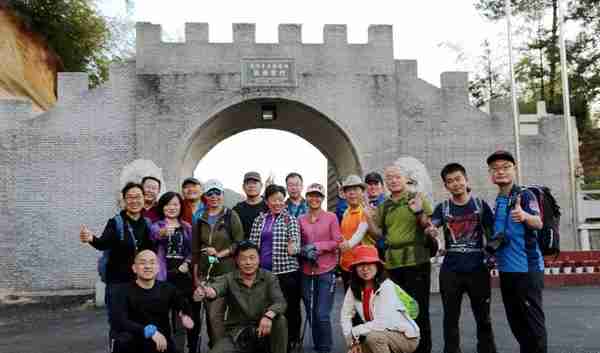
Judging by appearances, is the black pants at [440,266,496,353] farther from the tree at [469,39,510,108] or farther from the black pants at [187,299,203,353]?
the tree at [469,39,510,108]

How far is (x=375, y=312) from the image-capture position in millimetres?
4785

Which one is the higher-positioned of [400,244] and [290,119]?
[290,119]

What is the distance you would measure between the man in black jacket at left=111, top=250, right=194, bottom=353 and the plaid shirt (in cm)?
127

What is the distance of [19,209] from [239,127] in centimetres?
636

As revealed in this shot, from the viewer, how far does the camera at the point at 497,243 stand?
15.7ft

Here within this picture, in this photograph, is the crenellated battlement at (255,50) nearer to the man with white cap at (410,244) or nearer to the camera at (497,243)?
the man with white cap at (410,244)

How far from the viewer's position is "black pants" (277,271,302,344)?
605cm

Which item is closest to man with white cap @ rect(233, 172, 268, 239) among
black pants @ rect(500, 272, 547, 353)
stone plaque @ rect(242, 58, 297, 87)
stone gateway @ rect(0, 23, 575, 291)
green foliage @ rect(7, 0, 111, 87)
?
black pants @ rect(500, 272, 547, 353)

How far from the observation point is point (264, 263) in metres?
6.06

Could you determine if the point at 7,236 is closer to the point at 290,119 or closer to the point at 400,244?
the point at 290,119

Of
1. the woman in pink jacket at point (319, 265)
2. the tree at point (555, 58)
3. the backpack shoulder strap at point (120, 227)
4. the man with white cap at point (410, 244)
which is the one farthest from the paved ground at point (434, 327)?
the tree at point (555, 58)

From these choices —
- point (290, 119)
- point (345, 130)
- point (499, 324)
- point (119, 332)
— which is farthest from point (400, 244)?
point (290, 119)

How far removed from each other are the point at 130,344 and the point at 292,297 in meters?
1.90

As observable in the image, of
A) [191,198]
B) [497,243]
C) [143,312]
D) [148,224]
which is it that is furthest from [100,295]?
[497,243]
